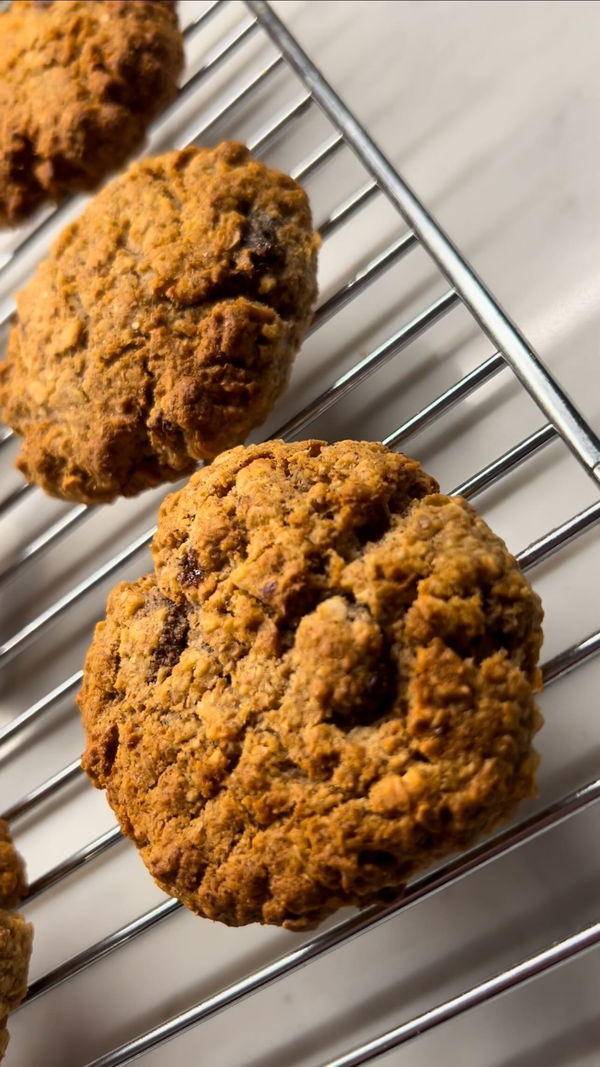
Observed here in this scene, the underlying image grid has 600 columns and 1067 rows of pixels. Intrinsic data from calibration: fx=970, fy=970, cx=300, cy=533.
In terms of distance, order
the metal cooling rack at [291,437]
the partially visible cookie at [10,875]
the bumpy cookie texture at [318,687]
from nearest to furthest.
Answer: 1. the bumpy cookie texture at [318,687]
2. the metal cooling rack at [291,437]
3. the partially visible cookie at [10,875]

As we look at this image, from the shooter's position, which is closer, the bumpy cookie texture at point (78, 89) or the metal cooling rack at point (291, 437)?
the metal cooling rack at point (291, 437)

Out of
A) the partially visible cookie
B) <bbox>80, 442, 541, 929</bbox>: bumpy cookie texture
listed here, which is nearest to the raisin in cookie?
the partially visible cookie

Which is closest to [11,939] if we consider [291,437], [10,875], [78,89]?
[10,875]

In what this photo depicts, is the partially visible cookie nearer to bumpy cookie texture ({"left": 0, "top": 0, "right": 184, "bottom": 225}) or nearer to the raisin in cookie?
the raisin in cookie

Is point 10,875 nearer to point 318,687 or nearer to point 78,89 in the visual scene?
point 318,687

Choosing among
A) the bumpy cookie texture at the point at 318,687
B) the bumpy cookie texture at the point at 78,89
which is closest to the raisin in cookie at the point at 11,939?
the bumpy cookie texture at the point at 318,687

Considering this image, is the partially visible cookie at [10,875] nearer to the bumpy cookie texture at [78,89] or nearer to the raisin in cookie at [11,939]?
Result: the raisin in cookie at [11,939]
